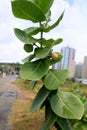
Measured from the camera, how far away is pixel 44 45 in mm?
1249

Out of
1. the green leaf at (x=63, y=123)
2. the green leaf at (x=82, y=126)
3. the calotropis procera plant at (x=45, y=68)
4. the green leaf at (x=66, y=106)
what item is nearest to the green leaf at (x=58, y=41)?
the calotropis procera plant at (x=45, y=68)

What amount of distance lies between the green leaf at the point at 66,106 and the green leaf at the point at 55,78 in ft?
0.26

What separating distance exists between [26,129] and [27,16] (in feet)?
18.6

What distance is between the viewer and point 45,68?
118cm

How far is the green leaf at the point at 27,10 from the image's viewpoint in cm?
110

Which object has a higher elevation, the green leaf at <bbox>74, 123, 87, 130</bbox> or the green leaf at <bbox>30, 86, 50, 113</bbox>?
the green leaf at <bbox>30, 86, 50, 113</bbox>

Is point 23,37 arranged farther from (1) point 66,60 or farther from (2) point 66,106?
(1) point 66,60

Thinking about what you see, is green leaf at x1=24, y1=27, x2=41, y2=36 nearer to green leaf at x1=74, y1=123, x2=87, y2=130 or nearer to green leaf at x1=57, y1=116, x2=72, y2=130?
green leaf at x1=57, y1=116, x2=72, y2=130

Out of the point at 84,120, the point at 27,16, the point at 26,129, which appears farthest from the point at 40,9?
the point at 26,129

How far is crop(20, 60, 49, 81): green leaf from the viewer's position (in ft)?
3.60

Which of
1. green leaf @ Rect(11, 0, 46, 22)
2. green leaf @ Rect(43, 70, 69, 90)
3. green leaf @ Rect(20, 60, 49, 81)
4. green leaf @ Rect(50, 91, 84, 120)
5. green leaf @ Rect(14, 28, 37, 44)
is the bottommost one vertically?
green leaf @ Rect(50, 91, 84, 120)

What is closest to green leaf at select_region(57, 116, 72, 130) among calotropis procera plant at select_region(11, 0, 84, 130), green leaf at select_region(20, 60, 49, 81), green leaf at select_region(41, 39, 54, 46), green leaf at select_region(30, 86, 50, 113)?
calotropis procera plant at select_region(11, 0, 84, 130)

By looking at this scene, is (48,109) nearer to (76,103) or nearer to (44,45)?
(76,103)

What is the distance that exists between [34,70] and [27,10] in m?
0.24
